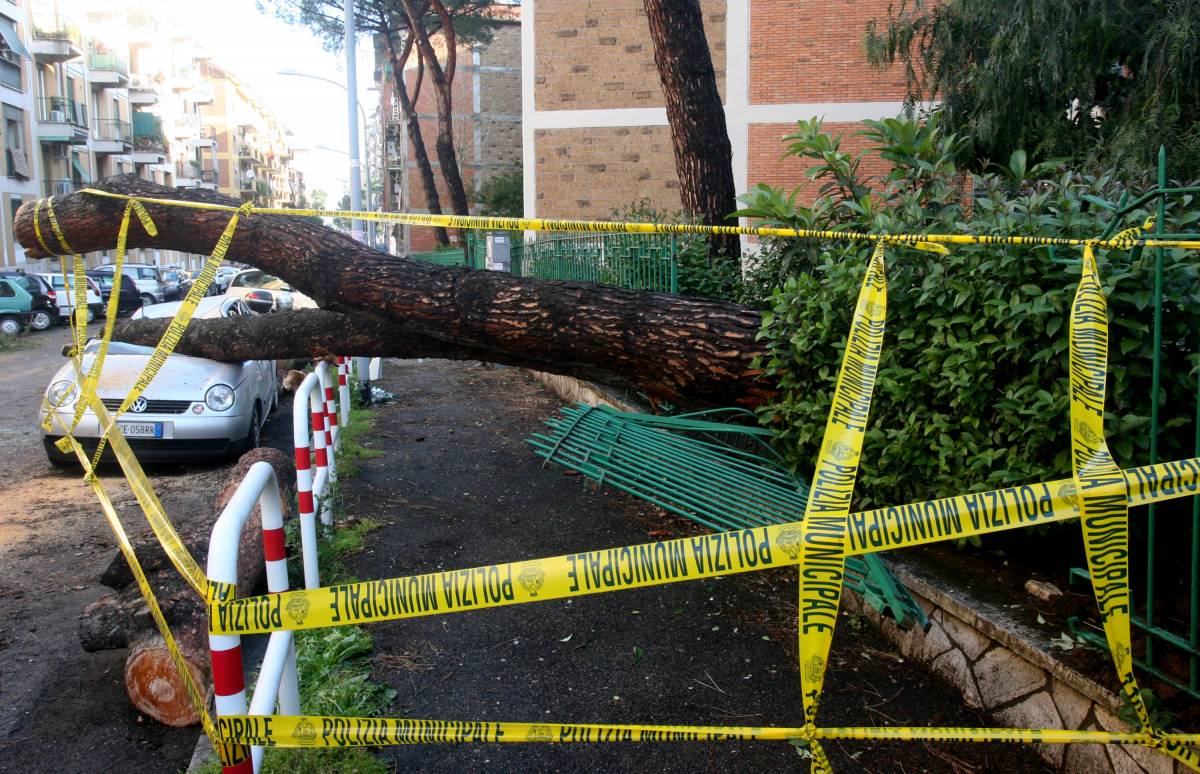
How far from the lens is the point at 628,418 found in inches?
267

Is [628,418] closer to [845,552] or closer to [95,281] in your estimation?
[845,552]

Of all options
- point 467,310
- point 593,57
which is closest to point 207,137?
point 593,57

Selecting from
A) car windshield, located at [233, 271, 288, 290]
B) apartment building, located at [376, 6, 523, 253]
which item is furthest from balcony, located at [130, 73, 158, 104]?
car windshield, located at [233, 271, 288, 290]

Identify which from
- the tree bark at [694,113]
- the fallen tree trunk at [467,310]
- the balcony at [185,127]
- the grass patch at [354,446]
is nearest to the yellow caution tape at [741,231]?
the fallen tree trunk at [467,310]

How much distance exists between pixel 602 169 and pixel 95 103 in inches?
1574

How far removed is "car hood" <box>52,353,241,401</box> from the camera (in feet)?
26.5

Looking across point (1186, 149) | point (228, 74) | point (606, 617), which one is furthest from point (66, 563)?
point (228, 74)

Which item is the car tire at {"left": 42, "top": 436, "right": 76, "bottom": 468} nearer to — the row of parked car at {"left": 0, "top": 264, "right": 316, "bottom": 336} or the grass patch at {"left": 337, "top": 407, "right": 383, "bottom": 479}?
the grass patch at {"left": 337, "top": 407, "right": 383, "bottom": 479}

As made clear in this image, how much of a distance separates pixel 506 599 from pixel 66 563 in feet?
16.2

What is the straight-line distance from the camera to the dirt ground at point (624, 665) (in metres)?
3.27

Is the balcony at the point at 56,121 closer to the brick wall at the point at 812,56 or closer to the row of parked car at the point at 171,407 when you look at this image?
the brick wall at the point at 812,56

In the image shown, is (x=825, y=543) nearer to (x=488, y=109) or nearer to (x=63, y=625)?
(x=63, y=625)

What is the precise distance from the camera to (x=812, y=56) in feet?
73.4

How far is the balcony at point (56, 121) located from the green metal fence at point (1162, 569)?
45.8m
